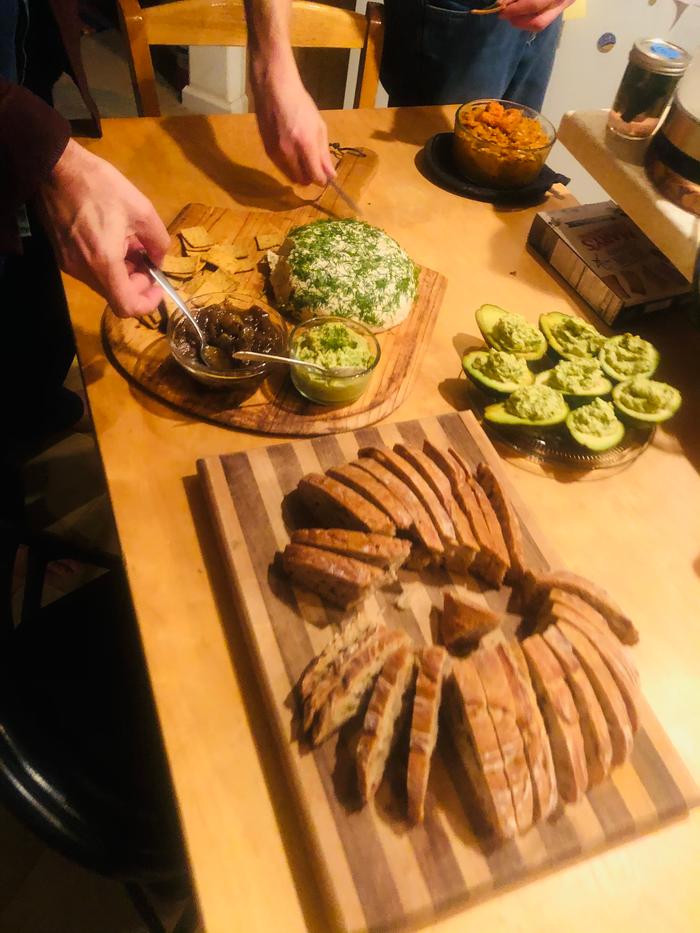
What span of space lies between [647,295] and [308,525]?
1.32 metres

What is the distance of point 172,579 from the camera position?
1425 millimetres

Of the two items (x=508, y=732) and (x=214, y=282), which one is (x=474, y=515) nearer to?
(x=508, y=732)

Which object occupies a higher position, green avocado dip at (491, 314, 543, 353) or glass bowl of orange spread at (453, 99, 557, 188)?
glass bowl of orange spread at (453, 99, 557, 188)

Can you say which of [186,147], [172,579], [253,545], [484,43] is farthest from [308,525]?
[484,43]

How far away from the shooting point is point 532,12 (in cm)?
242

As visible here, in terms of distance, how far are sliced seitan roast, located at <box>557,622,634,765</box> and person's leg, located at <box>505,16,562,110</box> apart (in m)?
2.77

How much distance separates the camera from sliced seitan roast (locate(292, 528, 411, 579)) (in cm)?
137

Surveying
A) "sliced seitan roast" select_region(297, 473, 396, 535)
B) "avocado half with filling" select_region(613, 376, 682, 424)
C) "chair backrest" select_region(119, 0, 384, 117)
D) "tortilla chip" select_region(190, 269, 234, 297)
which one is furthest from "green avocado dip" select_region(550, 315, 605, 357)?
"chair backrest" select_region(119, 0, 384, 117)

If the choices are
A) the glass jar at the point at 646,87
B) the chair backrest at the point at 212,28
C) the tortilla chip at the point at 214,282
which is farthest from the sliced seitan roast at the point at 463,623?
the chair backrest at the point at 212,28

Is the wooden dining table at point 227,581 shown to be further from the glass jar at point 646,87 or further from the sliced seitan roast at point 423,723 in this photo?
the glass jar at point 646,87

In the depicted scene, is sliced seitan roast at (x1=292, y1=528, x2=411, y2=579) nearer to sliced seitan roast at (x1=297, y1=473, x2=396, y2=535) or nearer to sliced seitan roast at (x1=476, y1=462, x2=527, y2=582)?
sliced seitan roast at (x1=297, y1=473, x2=396, y2=535)

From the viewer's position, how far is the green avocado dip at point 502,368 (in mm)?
1802

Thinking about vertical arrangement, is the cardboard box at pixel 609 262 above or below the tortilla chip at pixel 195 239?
above

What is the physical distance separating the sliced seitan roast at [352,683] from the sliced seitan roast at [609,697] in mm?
327
